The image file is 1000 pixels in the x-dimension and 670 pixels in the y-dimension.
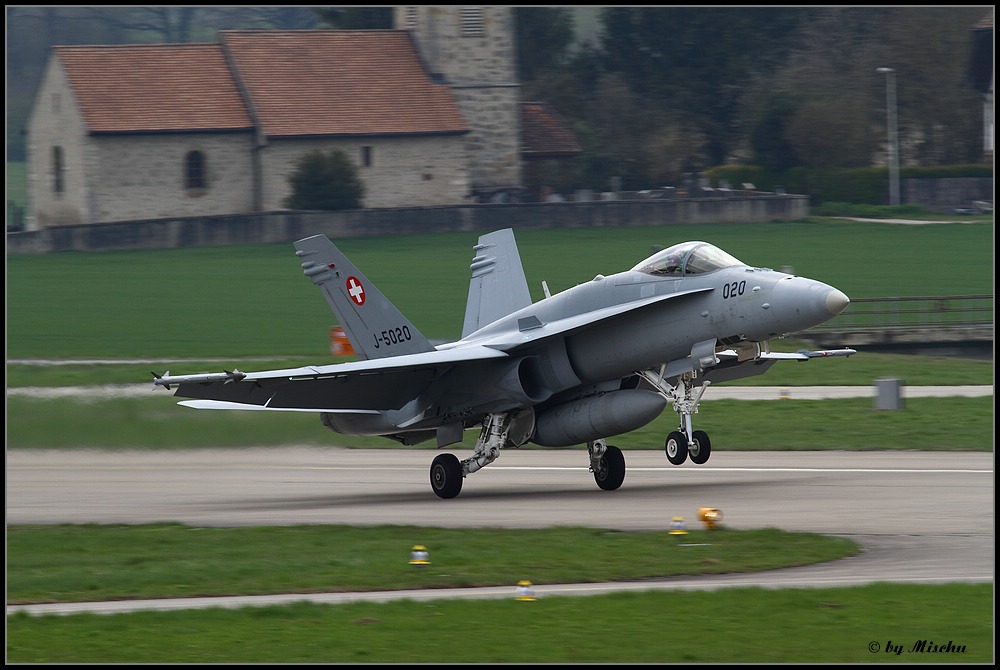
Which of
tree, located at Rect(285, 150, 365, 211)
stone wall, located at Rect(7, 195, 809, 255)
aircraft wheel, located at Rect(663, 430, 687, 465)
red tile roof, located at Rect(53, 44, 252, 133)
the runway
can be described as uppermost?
red tile roof, located at Rect(53, 44, 252, 133)

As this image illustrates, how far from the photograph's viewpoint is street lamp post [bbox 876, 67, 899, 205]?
3076 inches

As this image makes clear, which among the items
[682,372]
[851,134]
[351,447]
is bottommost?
[351,447]

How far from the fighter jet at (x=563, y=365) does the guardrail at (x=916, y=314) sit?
23555mm

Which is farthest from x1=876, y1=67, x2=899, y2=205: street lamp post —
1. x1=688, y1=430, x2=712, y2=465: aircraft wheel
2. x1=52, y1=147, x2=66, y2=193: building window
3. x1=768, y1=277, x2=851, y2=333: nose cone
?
x1=688, y1=430, x2=712, y2=465: aircraft wheel

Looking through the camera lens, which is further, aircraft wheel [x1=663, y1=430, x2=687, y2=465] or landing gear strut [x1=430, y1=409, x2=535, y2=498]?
landing gear strut [x1=430, y1=409, x2=535, y2=498]

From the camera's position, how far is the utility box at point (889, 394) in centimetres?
2892

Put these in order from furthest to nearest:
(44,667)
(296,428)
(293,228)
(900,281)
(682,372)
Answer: (293,228) → (900,281) → (296,428) → (682,372) → (44,667)

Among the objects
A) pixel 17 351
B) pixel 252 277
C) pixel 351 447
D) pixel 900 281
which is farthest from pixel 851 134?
pixel 351 447

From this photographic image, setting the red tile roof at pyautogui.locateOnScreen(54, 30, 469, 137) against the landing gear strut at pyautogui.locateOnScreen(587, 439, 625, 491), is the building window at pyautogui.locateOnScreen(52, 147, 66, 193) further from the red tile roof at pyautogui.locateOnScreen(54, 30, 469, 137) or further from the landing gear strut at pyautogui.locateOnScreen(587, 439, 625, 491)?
the landing gear strut at pyautogui.locateOnScreen(587, 439, 625, 491)

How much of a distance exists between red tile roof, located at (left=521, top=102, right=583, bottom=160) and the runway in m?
61.4

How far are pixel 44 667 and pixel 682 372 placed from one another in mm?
11010

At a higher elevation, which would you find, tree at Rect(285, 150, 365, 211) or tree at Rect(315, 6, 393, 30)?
tree at Rect(315, 6, 393, 30)

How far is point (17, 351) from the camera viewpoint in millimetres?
46969

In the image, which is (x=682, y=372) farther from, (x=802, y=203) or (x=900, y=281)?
(x=802, y=203)
